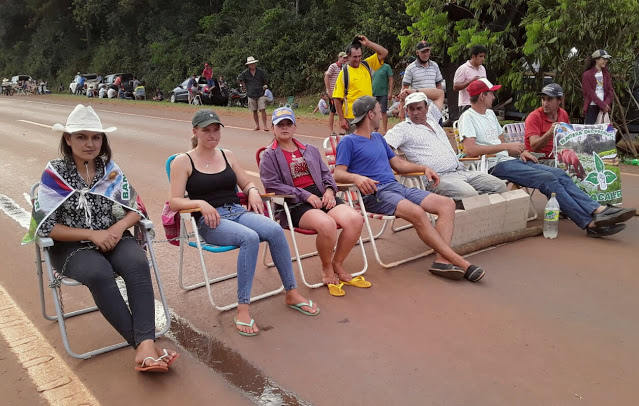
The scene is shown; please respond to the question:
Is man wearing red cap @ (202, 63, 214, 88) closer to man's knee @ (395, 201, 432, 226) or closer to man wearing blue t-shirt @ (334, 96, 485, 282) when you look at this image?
man wearing blue t-shirt @ (334, 96, 485, 282)

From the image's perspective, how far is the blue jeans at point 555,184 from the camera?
18.5 ft

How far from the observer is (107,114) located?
21938 millimetres

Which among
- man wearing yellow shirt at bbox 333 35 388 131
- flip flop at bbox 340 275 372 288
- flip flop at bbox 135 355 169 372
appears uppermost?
man wearing yellow shirt at bbox 333 35 388 131

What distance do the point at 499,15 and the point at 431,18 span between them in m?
1.45

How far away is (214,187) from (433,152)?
2.32 metres

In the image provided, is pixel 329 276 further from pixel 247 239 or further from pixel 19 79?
pixel 19 79

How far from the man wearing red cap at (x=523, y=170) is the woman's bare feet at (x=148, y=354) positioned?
12.8 feet

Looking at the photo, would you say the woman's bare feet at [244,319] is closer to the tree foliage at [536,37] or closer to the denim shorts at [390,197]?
the denim shorts at [390,197]

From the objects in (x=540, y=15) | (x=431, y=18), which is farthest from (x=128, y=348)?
(x=431, y=18)

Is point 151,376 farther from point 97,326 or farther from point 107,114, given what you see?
point 107,114

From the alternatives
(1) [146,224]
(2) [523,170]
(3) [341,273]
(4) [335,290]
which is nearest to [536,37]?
(2) [523,170]

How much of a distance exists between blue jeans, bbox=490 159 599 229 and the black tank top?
3.08 meters

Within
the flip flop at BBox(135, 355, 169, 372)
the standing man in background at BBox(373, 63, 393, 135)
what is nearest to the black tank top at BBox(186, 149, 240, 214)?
the flip flop at BBox(135, 355, 169, 372)

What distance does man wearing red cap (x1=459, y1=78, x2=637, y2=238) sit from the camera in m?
5.55
